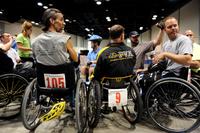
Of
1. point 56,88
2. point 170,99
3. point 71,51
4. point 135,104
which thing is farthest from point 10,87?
point 170,99

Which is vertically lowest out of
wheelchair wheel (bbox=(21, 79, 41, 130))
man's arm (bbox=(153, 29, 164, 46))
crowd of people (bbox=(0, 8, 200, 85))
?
wheelchair wheel (bbox=(21, 79, 41, 130))

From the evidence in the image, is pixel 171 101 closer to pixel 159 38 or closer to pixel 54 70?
pixel 159 38

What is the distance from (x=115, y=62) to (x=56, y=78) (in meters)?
0.65

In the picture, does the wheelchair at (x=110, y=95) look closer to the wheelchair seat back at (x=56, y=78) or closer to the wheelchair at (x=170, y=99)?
the wheelchair at (x=170, y=99)

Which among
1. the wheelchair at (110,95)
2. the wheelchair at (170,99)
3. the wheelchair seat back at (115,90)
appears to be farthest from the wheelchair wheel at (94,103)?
the wheelchair at (170,99)

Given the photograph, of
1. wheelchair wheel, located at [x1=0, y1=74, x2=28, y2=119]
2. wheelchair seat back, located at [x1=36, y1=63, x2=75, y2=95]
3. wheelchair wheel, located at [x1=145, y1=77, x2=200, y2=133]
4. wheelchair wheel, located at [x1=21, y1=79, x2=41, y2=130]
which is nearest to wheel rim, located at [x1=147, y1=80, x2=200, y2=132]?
wheelchair wheel, located at [x1=145, y1=77, x2=200, y2=133]

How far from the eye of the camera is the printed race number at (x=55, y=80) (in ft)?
7.22

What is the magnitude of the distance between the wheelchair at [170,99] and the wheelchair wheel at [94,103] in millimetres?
534

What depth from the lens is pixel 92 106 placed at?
2564 mm

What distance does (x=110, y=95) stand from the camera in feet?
7.80

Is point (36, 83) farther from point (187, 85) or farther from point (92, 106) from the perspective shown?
point (187, 85)

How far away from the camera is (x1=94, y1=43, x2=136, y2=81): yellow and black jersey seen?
2438 millimetres

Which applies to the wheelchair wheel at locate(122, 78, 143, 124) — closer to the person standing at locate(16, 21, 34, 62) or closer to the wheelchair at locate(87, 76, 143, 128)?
the wheelchair at locate(87, 76, 143, 128)

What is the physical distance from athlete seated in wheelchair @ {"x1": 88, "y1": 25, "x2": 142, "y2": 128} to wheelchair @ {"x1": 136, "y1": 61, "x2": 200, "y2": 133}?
207 millimetres
